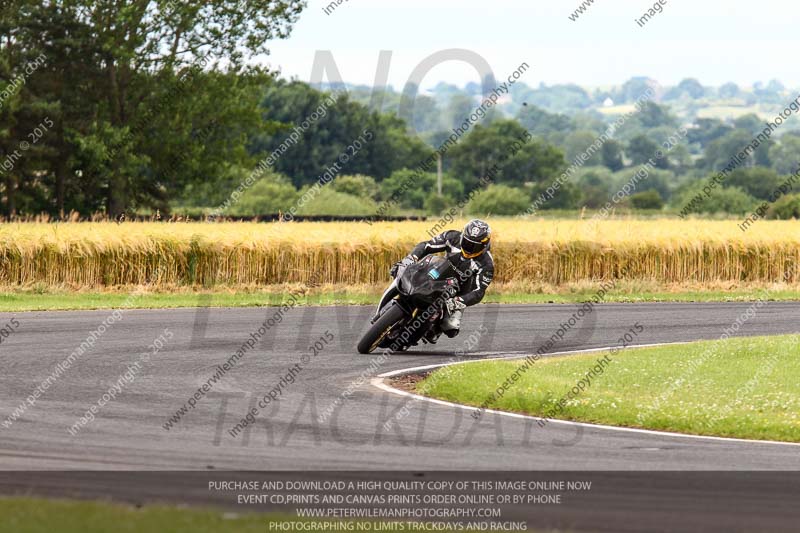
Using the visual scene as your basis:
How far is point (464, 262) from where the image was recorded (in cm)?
1738

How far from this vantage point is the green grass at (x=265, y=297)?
2684cm

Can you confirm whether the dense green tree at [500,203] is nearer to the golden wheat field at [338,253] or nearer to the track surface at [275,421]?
the golden wheat field at [338,253]

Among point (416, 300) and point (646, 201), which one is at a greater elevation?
point (416, 300)

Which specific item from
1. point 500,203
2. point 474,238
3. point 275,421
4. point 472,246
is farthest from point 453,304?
point 500,203

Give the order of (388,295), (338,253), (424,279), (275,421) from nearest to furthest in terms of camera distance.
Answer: (275,421) → (424,279) → (388,295) → (338,253)

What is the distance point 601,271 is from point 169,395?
20689 millimetres

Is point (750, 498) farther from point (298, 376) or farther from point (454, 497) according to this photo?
point (298, 376)

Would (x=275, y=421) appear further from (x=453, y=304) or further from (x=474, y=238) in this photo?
(x=474, y=238)

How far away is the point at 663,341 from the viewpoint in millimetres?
20469

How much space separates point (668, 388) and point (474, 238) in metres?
3.74

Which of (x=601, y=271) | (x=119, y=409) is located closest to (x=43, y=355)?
(x=119, y=409)

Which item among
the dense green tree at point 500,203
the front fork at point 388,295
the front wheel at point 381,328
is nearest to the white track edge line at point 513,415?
the front wheel at point 381,328

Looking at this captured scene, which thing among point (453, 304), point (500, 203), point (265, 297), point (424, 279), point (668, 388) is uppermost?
point (424, 279)

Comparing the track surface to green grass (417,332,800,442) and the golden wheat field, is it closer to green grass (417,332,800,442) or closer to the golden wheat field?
green grass (417,332,800,442)
